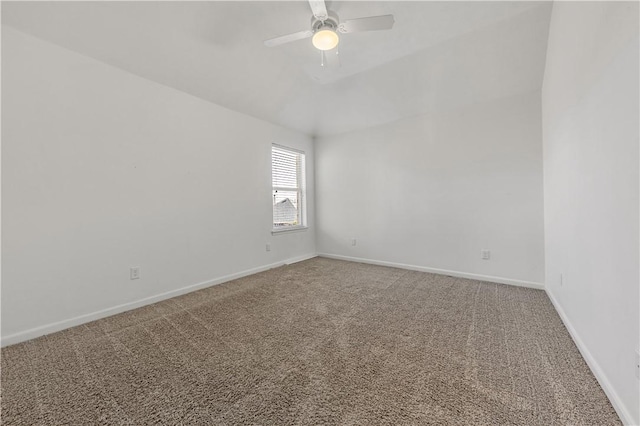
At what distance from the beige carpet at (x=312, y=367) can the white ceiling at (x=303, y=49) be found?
2389mm

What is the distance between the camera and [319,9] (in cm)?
176

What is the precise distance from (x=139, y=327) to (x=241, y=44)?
9.04ft

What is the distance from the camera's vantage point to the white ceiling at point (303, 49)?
80.4 inches

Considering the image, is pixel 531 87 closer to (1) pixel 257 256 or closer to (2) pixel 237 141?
(2) pixel 237 141

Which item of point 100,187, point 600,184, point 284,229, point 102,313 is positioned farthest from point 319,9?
point 102,313

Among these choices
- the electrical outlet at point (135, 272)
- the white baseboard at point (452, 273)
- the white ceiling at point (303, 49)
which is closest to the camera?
the white ceiling at point (303, 49)

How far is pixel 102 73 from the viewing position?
7.49ft

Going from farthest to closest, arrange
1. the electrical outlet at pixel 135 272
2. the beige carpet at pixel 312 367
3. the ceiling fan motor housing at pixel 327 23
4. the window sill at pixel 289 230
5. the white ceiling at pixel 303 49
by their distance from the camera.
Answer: the window sill at pixel 289 230
the electrical outlet at pixel 135 272
the white ceiling at pixel 303 49
the ceiling fan motor housing at pixel 327 23
the beige carpet at pixel 312 367

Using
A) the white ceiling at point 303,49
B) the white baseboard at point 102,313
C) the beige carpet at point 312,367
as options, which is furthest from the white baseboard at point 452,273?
the white ceiling at point 303,49

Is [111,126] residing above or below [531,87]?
below

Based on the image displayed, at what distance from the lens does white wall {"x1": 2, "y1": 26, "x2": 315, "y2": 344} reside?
190 cm

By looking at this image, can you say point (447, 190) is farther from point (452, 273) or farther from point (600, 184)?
point (600, 184)

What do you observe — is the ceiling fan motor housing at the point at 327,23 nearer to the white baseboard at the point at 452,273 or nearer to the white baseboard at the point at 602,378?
the white baseboard at the point at 602,378

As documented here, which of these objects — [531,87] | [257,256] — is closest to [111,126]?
[257,256]
